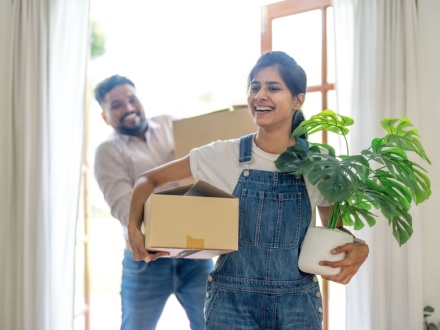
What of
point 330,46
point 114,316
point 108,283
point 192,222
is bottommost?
point 114,316

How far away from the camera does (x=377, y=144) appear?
1481 millimetres

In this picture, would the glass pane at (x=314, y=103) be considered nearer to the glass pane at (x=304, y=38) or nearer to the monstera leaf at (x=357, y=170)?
the glass pane at (x=304, y=38)

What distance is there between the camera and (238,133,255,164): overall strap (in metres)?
1.51

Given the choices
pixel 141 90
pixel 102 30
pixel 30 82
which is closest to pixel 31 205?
pixel 30 82

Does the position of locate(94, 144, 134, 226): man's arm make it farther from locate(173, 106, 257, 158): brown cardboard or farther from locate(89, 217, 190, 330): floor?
locate(89, 217, 190, 330): floor

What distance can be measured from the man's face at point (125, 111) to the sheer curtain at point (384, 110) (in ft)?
2.75

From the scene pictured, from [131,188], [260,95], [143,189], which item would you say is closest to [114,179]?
[131,188]

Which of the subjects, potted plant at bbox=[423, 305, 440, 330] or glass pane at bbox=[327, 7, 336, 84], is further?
glass pane at bbox=[327, 7, 336, 84]

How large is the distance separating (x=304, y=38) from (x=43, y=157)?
143 centimetres

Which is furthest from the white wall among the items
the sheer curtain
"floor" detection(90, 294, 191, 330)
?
"floor" detection(90, 294, 191, 330)

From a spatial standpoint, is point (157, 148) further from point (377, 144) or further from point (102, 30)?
point (102, 30)

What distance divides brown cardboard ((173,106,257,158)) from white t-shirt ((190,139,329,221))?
1.37 feet

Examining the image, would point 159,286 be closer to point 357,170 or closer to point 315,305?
point 315,305

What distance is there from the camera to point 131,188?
7.19ft
